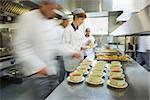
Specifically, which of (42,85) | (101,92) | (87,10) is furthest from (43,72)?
(87,10)

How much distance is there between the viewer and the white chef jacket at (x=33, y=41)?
4.48 feet

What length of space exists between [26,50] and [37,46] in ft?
0.36

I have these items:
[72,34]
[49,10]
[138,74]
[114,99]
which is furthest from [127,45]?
[114,99]

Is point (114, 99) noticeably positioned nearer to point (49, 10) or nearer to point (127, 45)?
point (49, 10)

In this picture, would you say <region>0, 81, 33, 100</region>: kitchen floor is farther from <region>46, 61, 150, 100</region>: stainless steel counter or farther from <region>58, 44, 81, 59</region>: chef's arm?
<region>46, 61, 150, 100</region>: stainless steel counter

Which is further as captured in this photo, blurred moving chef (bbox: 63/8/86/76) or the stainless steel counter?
blurred moving chef (bbox: 63/8/86/76)

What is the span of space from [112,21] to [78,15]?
393 centimetres

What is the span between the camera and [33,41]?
1.41m

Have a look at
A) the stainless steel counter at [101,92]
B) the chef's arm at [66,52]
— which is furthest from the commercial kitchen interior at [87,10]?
the chef's arm at [66,52]

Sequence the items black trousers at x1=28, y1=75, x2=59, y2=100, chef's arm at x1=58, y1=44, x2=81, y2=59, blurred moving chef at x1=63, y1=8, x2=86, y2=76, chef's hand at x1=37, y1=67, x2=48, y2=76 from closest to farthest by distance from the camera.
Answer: black trousers at x1=28, y1=75, x2=59, y2=100 < chef's hand at x1=37, y1=67, x2=48, y2=76 < chef's arm at x1=58, y1=44, x2=81, y2=59 < blurred moving chef at x1=63, y1=8, x2=86, y2=76

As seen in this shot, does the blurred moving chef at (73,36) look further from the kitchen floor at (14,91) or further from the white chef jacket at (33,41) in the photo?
the white chef jacket at (33,41)

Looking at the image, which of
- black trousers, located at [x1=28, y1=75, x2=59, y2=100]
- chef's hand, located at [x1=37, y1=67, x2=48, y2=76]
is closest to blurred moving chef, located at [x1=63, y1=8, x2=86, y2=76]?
black trousers, located at [x1=28, y1=75, x2=59, y2=100]

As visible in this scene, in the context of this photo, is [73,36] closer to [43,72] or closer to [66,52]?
[66,52]

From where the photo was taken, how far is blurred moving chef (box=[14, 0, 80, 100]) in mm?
1364
